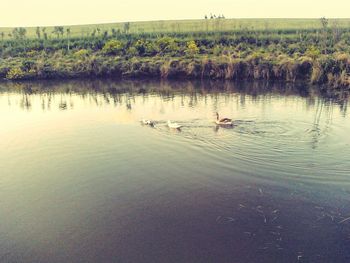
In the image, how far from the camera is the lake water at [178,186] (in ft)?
51.9

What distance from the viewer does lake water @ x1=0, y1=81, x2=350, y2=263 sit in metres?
15.8

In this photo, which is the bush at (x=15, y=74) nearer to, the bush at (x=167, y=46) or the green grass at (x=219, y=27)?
the bush at (x=167, y=46)

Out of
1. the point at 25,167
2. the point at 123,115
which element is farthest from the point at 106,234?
the point at 123,115

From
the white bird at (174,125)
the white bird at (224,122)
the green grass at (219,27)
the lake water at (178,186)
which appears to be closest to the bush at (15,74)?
the lake water at (178,186)

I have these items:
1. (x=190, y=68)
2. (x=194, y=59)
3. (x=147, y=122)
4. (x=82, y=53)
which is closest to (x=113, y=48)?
(x=82, y=53)

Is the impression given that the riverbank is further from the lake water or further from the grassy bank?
the lake water

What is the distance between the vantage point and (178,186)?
69.4 ft

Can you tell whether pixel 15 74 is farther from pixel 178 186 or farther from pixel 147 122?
pixel 178 186

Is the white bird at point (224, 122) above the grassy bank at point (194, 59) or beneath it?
beneath

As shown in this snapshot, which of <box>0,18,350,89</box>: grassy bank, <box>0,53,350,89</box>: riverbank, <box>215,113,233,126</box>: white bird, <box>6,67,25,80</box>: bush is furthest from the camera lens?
<box>6,67,25,80</box>: bush

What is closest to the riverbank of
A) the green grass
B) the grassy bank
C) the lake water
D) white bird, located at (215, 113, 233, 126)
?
the grassy bank

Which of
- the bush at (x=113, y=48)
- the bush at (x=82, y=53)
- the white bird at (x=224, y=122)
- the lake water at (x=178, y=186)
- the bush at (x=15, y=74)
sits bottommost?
the lake water at (x=178, y=186)

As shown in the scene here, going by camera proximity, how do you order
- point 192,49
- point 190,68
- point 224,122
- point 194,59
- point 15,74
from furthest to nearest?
point 192,49 < point 15,74 < point 194,59 < point 190,68 < point 224,122

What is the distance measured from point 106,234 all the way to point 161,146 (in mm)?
11485
